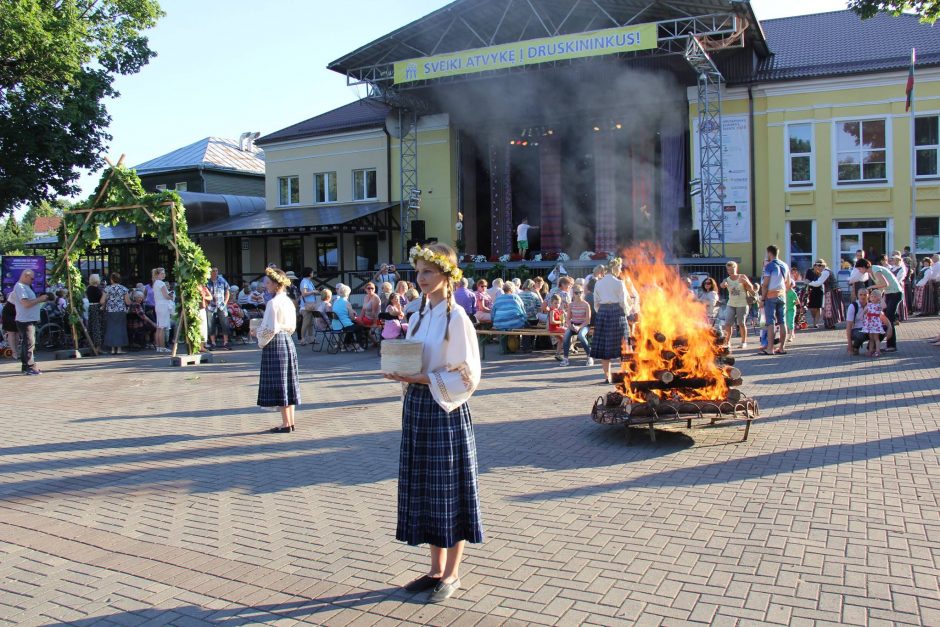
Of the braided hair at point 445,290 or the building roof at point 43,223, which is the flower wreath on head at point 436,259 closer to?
the braided hair at point 445,290

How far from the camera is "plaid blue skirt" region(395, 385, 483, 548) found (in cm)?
409

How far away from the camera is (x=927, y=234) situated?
22.5m

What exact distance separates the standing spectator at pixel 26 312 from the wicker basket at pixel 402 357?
38.4 ft

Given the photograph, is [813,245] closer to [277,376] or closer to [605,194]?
[605,194]

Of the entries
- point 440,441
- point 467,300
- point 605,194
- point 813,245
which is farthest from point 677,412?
point 605,194

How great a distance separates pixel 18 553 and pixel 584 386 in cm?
757

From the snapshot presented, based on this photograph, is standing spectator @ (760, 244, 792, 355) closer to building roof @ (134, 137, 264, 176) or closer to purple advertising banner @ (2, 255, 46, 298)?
purple advertising banner @ (2, 255, 46, 298)

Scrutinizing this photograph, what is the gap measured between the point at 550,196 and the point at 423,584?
25203 millimetres

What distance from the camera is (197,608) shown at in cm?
400

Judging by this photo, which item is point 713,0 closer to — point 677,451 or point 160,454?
point 677,451

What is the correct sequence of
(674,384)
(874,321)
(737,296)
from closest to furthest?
(674,384), (874,321), (737,296)

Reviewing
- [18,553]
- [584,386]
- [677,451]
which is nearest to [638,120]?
[584,386]

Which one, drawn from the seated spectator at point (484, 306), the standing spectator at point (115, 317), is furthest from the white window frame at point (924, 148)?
the standing spectator at point (115, 317)

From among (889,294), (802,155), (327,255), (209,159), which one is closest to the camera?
(889,294)
